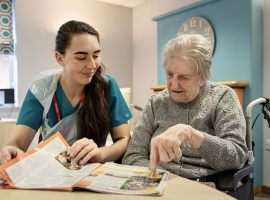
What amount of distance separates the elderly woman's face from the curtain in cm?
331

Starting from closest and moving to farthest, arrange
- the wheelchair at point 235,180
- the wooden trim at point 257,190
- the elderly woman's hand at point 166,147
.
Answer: the elderly woman's hand at point 166,147, the wheelchair at point 235,180, the wooden trim at point 257,190

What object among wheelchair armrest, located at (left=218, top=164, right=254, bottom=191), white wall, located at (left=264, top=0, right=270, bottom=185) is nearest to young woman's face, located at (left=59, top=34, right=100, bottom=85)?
wheelchair armrest, located at (left=218, top=164, right=254, bottom=191)

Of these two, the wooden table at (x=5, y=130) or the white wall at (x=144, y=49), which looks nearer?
the wooden table at (x=5, y=130)

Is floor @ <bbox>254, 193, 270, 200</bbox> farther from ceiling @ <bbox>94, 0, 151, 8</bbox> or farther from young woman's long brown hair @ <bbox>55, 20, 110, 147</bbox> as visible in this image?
ceiling @ <bbox>94, 0, 151, 8</bbox>

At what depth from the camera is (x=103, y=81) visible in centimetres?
140

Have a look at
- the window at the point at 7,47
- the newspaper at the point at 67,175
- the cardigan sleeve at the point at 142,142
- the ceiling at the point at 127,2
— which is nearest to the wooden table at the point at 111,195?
the newspaper at the point at 67,175

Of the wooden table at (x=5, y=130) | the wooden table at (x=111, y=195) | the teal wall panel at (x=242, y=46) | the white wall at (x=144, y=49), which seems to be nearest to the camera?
the wooden table at (x=111, y=195)

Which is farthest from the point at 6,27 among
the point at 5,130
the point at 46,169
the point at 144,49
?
the point at 46,169

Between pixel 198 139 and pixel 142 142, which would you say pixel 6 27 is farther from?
pixel 198 139

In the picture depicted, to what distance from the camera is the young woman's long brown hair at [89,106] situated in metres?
1.28

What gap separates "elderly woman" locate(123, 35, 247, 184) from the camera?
981 mm

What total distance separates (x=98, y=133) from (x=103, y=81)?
296 millimetres

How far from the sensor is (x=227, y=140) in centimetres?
101

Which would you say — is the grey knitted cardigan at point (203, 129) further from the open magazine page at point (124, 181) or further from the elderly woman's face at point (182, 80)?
→ the open magazine page at point (124, 181)
